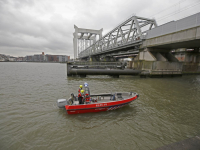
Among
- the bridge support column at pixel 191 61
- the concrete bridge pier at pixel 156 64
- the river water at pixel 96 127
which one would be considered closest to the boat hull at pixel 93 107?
the river water at pixel 96 127

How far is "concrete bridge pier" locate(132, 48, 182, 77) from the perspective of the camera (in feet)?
73.2

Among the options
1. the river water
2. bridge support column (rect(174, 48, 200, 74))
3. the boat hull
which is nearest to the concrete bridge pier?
bridge support column (rect(174, 48, 200, 74))

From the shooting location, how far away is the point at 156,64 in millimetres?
22078

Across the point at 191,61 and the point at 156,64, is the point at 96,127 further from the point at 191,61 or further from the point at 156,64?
the point at 191,61

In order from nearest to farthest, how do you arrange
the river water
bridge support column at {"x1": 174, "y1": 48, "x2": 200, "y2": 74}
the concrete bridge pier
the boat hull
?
1. the river water
2. the boat hull
3. the concrete bridge pier
4. bridge support column at {"x1": 174, "y1": 48, "x2": 200, "y2": 74}

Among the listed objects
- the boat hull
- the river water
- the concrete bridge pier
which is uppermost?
the concrete bridge pier

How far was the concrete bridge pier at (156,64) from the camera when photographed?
22297 millimetres

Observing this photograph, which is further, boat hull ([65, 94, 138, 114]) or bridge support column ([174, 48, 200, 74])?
bridge support column ([174, 48, 200, 74])

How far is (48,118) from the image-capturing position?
666 centimetres

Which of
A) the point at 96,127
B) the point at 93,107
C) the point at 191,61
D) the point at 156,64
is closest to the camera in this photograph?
the point at 96,127

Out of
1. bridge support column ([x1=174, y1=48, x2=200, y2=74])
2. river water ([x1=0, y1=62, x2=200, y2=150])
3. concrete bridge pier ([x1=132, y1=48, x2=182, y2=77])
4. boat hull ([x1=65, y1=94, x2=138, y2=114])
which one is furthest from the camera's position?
bridge support column ([x1=174, y1=48, x2=200, y2=74])

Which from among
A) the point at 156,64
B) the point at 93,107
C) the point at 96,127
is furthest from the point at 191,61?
the point at 96,127

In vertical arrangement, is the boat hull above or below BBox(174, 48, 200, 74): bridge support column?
below

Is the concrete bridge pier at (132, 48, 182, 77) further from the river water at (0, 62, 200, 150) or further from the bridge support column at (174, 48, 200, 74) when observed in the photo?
the river water at (0, 62, 200, 150)
